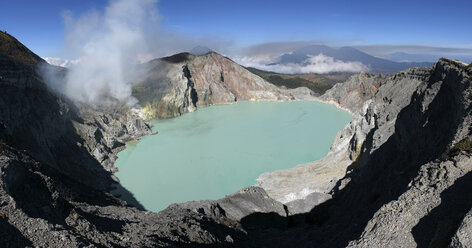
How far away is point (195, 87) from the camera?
91438mm

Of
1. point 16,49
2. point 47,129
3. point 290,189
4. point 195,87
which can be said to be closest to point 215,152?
point 290,189

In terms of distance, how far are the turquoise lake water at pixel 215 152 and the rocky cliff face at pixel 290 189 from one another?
372 centimetres

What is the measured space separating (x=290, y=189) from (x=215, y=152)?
17965 mm

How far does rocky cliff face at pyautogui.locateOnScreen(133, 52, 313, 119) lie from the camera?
73750 mm

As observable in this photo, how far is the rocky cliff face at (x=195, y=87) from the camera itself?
242ft

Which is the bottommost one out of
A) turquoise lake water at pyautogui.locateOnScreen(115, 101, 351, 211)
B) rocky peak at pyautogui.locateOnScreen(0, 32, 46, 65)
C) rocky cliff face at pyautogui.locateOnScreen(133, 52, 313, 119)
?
turquoise lake water at pyautogui.locateOnScreen(115, 101, 351, 211)

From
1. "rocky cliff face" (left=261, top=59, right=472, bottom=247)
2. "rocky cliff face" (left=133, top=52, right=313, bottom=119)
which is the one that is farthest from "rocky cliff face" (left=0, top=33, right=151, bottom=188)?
"rocky cliff face" (left=133, top=52, right=313, bottom=119)

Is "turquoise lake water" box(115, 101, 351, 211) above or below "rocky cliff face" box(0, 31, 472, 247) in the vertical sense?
below

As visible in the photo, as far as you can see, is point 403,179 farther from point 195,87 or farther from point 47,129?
point 195,87

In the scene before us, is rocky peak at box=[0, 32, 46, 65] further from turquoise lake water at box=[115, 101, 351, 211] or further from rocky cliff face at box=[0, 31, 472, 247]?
turquoise lake water at box=[115, 101, 351, 211]

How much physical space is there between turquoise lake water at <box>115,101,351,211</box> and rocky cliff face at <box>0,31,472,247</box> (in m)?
3.72

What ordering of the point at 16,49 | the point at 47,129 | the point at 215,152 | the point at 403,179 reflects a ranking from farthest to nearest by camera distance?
1. the point at 16,49
2. the point at 215,152
3. the point at 47,129
4. the point at 403,179

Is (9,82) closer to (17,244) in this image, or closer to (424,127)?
(17,244)

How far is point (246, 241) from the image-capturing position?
1605 centimetres
